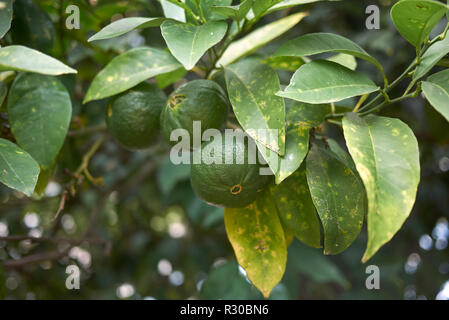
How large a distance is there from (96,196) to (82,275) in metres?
0.54

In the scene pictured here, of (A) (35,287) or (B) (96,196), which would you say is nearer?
(A) (35,287)

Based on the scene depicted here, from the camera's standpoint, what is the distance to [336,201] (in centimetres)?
82

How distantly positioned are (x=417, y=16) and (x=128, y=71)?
2.24ft

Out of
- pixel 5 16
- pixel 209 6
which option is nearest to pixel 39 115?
pixel 5 16

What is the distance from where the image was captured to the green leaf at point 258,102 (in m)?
0.82

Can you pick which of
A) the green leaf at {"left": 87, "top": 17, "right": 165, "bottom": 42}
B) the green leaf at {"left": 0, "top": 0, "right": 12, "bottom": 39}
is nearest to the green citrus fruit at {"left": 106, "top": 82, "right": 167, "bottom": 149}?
the green leaf at {"left": 87, "top": 17, "right": 165, "bottom": 42}

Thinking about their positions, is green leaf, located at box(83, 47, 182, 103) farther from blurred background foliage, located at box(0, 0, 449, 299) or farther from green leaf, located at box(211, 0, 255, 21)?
blurred background foliage, located at box(0, 0, 449, 299)

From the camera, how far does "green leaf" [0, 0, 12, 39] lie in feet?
3.01

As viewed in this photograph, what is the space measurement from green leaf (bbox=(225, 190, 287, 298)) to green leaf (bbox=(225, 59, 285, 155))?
0.22 metres

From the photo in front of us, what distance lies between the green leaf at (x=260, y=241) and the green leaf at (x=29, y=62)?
499mm

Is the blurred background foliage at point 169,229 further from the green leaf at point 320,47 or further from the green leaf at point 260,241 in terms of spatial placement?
the green leaf at point 320,47

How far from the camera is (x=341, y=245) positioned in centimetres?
83
